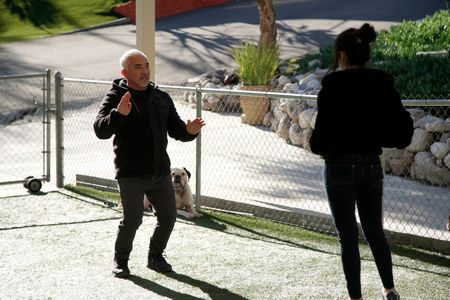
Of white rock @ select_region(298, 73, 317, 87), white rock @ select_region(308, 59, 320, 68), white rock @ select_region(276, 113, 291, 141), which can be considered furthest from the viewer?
white rock @ select_region(308, 59, 320, 68)

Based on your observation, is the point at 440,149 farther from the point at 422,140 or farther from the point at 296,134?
the point at 296,134

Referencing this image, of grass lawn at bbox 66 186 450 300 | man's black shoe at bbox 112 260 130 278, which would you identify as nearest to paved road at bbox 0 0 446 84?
grass lawn at bbox 66 186 450 300

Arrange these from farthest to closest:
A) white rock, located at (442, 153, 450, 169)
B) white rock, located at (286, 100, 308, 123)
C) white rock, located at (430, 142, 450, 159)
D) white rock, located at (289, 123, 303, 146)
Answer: white rock, located at (286, 100, 308, 123) → white rock, located at (289, 123, 303, 146) → white rock, located at (430, 142, 450, 159) → white rock, located at (442, 153, 450, 169)

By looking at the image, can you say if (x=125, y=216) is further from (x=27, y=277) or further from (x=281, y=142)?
(x=281, y=142)

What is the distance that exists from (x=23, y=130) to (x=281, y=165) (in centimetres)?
498

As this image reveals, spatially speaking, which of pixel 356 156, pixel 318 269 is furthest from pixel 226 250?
pixel 356 156

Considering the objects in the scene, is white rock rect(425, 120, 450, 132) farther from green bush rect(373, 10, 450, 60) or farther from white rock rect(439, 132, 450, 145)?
green bush rect(373, 10, 450, 60)

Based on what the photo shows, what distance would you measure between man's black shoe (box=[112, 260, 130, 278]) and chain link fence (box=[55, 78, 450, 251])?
81.4 inches

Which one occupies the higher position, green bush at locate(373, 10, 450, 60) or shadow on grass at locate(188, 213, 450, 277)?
green bush at locate(373, 10, 450, 60)

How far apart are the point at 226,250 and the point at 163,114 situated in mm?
1450

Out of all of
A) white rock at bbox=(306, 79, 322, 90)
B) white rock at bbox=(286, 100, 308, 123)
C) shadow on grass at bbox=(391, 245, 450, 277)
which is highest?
white rock at bbox=(306, 79, 322, 90)

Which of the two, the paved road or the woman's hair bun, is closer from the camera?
the woman's hair bun

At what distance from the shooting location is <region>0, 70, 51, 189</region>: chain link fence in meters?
10.5

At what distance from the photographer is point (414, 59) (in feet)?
42.2
